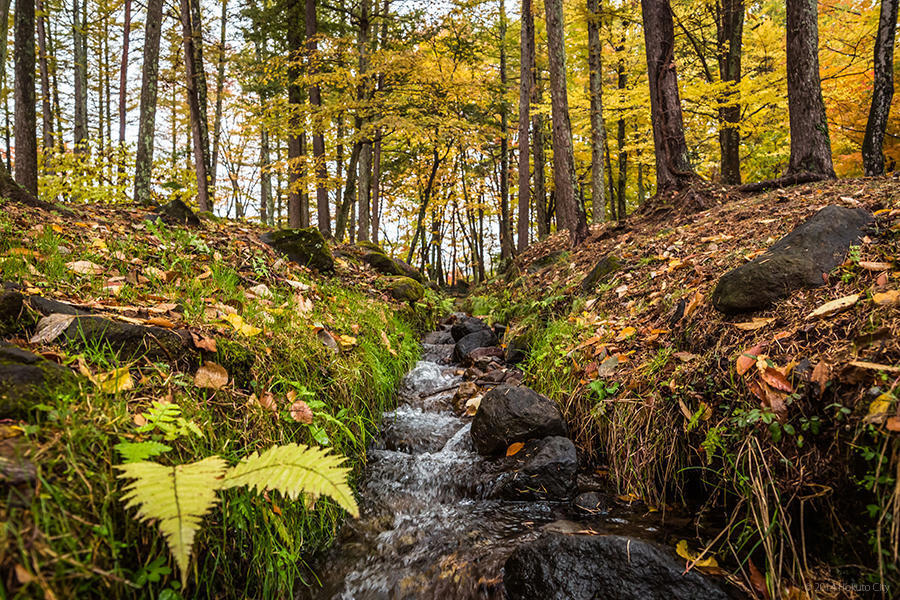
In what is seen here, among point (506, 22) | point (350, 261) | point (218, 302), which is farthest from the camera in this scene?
point (506, 22)

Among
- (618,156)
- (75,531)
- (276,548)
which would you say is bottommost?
(276,548)

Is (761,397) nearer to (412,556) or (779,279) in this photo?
(779,279)

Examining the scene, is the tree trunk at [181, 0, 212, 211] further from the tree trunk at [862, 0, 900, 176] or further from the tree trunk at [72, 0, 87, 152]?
the tree trunk at [862, 0, 900, 176]

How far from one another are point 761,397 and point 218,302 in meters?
3.65

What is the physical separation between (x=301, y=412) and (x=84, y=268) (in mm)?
2174

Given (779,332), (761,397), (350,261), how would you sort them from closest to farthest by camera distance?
(761,397), (779,332), (350,261)

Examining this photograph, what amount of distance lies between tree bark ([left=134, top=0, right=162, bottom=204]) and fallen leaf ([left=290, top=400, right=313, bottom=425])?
7536 mm

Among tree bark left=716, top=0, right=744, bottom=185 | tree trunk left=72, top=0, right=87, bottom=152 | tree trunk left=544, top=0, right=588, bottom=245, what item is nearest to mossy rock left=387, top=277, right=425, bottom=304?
tree trunk left=544, top=0, right=588, bottom=245

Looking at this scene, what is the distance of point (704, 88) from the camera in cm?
927

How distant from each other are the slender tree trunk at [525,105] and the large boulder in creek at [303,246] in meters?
6.77

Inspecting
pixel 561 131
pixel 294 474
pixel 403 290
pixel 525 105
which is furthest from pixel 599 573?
pixel 525 105

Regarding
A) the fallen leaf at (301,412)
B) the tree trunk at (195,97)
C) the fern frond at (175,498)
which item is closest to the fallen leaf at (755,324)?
the fallen leaf at (301,412)

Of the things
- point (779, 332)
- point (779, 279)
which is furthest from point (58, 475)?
point (779, 279)

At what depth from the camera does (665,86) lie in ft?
22.0
